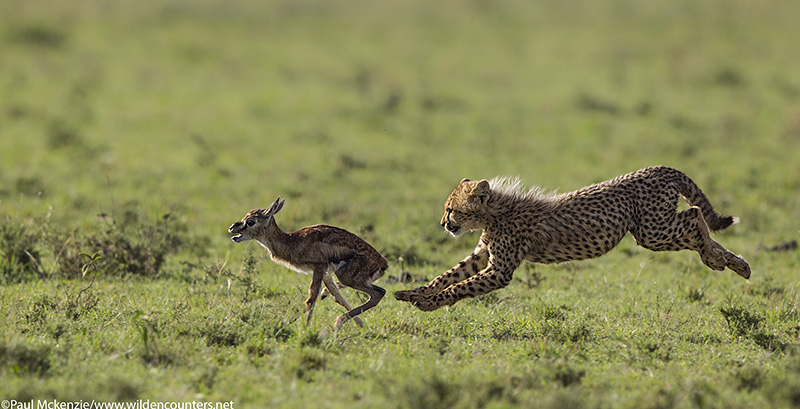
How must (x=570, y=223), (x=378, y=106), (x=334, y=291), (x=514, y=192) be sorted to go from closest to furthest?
(x=334, y=291) → (x=570, y=223) → (x=514, y=192) → (x=378, y=106)

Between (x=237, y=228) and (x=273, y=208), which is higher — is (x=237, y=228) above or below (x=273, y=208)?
below

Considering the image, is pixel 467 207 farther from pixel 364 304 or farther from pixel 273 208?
pixel 273 208

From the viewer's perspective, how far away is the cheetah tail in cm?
708

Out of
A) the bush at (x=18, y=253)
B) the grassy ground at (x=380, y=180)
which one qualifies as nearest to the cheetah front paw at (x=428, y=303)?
the grassy ground at (x=380, y=180)

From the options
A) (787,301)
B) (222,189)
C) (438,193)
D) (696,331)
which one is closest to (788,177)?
(438,193)

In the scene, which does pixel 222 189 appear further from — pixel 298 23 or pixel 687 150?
pixel 298 23

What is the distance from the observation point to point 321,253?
21.0 feet

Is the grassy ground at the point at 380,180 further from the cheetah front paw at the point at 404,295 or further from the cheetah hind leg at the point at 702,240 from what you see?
the cheetah hind leg at the point at 702,240

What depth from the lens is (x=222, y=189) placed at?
11477mm

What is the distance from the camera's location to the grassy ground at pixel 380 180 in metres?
5.25

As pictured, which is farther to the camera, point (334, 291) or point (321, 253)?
point (334, 291)

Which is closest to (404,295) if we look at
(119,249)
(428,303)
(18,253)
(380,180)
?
(428,303)

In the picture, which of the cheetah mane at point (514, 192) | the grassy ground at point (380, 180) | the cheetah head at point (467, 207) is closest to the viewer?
the grassy ground at point (380, 180)

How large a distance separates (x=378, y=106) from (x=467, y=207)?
33.5ft
